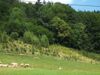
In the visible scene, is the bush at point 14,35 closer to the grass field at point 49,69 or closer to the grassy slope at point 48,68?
the grassy slope at point 48,68

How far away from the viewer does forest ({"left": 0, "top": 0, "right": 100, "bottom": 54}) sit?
286 ft

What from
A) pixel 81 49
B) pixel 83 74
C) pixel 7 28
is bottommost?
pixel 81 49

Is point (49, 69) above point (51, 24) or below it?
above

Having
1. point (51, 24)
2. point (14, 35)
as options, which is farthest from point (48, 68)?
point (51, 24)

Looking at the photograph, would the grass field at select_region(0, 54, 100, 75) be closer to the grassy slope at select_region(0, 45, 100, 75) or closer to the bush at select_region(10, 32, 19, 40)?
the grassy slope at select_region(0, 45, 100, 75)

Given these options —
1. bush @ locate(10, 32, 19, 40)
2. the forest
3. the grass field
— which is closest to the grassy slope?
the grass field

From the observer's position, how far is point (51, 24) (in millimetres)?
96562

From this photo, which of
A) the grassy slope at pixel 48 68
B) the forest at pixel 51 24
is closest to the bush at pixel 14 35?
the forest at pixel 51 24

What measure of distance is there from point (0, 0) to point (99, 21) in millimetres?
25587

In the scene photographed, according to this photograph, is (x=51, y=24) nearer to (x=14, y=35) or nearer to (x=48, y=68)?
(x=14, y=35)

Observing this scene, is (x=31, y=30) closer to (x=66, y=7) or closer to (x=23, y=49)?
(x=66, y=7)

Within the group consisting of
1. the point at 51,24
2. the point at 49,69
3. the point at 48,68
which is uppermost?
the point at 49,69

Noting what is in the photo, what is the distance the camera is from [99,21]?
347ft

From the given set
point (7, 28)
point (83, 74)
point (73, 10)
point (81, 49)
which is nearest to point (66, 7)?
point (73, 10)
